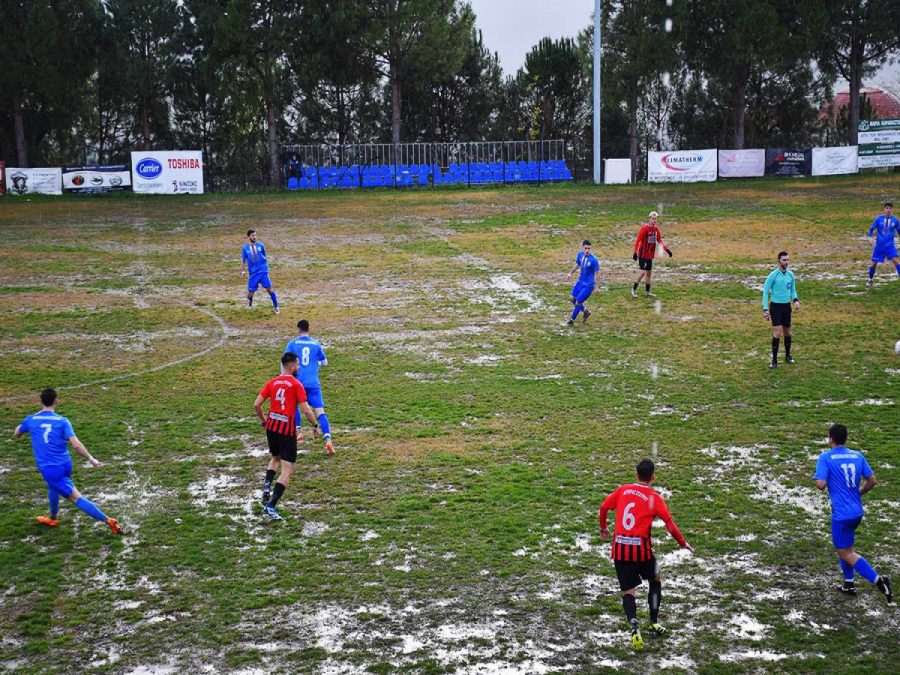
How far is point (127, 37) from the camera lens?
2628 inches

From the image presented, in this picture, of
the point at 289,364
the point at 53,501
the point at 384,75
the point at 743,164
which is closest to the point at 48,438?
the point at 53,501

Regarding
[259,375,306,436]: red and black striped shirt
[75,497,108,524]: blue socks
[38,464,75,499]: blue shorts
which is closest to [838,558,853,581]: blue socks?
[259,375,306,436]: red and black striped shirt

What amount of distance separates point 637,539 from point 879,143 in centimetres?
5288

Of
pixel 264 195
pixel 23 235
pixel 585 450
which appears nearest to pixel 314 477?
pixel 585 450

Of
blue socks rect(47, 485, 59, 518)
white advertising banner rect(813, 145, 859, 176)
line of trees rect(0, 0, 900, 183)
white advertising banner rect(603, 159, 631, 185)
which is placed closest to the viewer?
blue socks rect(47, 485, 59, 518)

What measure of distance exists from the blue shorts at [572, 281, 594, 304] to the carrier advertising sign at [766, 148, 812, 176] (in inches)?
1512

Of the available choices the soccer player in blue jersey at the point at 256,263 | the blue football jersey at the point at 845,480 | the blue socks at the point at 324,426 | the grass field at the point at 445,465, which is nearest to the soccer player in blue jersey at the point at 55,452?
the grass field at the point at 445,465

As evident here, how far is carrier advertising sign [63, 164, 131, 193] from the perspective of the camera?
55.9 m

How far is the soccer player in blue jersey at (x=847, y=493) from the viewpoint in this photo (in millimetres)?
10586

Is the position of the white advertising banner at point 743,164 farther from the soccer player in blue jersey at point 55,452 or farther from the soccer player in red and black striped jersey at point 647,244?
the soccer player in blue jersey at point 55,452

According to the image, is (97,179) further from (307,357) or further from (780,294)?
(780,294)

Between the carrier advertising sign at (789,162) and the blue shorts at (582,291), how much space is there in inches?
1512

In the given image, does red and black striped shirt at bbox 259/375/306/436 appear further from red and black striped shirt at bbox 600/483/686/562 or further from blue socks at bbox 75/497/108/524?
red and black striped shirt at bbox 600/483/686/562

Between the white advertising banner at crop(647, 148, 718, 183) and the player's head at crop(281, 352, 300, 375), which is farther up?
the white advertising banner at crop(647, 148, 718, 183)
